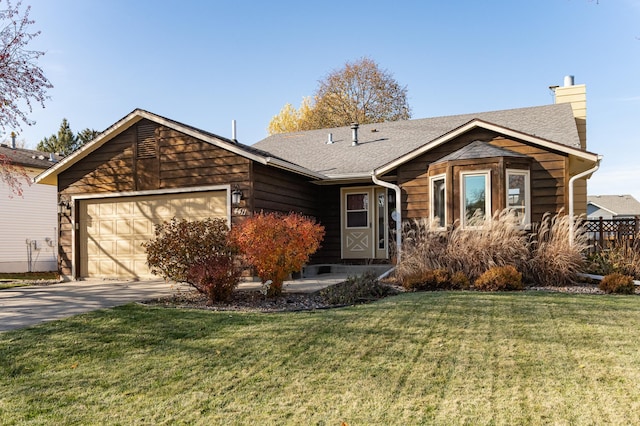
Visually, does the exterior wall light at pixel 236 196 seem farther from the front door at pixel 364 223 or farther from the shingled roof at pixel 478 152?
the shingled roof at pixel 478 152

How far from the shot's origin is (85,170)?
12.8 m

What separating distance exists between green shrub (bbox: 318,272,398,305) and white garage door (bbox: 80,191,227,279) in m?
4.21

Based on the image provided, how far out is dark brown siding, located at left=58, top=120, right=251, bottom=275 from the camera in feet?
37.0

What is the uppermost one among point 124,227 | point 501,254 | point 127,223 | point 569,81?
point 569,81

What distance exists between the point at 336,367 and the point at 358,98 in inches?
1140

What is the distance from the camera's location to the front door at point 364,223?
13672 millimetres

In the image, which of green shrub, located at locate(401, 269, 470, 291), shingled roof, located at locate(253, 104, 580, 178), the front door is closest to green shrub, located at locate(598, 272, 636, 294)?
green shrub, located at locate(401, 269, 470, 291)

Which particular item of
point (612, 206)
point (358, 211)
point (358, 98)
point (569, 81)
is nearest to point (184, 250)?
point (358, 211)

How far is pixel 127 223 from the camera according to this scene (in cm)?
1235

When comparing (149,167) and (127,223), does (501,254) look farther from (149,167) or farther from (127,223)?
(127,223)

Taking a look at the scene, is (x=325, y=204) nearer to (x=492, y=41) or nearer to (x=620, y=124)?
(x=492, y=41)

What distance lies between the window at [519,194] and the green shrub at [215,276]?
20.5 ft

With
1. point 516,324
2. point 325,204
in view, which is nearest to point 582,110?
point 325,204

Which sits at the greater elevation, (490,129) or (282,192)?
(490,129)
